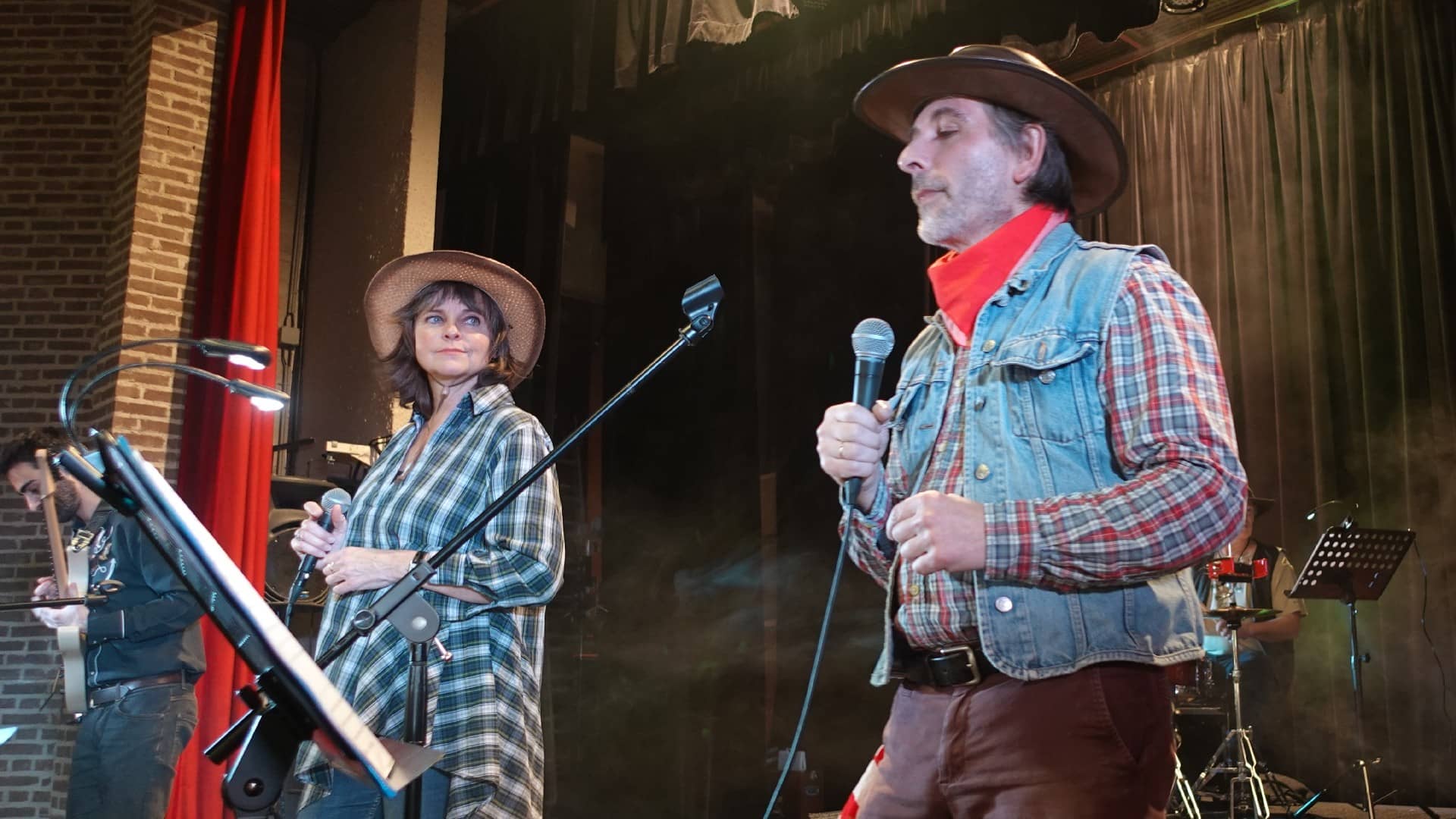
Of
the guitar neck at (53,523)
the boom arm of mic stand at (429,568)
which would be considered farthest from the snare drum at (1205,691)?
the guitar neck at (53,523)

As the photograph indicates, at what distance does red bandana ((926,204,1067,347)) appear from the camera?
1866 mm

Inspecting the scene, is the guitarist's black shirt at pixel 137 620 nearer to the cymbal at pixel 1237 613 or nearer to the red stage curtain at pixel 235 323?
the red stage curtain at pixel 235 323

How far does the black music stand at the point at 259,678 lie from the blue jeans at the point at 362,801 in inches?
29.7

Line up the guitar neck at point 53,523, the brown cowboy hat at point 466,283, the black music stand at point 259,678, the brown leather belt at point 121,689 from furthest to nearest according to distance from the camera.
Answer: the guitar neck at point 53,523 → the brown leather belt at point 121,689 → the brown cowboy hat at point 466,283 → the black music stand at point 259,678

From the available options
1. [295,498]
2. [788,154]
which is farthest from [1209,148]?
[295,498]

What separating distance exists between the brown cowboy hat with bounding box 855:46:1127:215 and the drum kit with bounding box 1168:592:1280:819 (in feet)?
13.5

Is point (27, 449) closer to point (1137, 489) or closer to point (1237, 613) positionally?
point (1137, 489)

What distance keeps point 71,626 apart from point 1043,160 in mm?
3777

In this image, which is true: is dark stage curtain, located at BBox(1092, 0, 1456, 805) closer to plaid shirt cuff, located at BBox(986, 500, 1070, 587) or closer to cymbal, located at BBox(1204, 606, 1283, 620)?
cymbal, located at BBox(1204, 606, 1283, 620)

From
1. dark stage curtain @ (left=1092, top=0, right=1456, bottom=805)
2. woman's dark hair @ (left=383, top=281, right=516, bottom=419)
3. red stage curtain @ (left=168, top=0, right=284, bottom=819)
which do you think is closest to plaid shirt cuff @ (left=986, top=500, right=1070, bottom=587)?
woman's dark hair @ (left=383, top=281, right=516, bottom=419)

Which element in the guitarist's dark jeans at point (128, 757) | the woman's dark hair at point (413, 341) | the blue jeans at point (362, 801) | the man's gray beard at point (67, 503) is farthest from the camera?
the man's gray beard at point (67, 503)

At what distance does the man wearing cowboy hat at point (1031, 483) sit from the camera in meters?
1.50

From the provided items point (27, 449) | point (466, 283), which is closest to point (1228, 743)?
point (466, 283)

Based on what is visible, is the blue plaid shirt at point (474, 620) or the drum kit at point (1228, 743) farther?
the drum kit at point (1228, 743)
